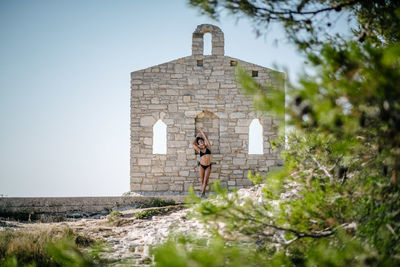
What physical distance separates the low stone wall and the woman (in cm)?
143

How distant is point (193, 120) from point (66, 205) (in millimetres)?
4137

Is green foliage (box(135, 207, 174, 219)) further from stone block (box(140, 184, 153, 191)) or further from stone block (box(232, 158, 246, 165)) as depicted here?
stone block (box(232, 158, 246, 165))

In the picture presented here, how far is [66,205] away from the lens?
22.2 feet

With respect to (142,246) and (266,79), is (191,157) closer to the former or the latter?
(266,79)

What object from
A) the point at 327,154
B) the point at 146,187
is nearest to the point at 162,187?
the point at 146,187

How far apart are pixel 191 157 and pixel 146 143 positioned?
1.41 m

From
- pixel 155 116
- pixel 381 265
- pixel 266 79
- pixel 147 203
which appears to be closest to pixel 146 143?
pixel 155 116

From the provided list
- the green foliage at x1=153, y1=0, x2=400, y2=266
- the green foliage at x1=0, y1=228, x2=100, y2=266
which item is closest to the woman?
the green foliage at x1=0, y1=228, x2=100, y2=266

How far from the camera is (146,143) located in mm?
8867

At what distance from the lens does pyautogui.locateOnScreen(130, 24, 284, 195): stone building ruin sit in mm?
8781

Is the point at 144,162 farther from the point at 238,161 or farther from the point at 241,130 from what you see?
the point at 241,130

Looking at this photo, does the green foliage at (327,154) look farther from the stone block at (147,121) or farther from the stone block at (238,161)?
the stone block at (147,121)

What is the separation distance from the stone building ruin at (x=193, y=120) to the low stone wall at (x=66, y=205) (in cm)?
161

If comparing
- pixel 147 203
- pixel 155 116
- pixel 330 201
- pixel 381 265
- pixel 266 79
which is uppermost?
pixel 266 79
